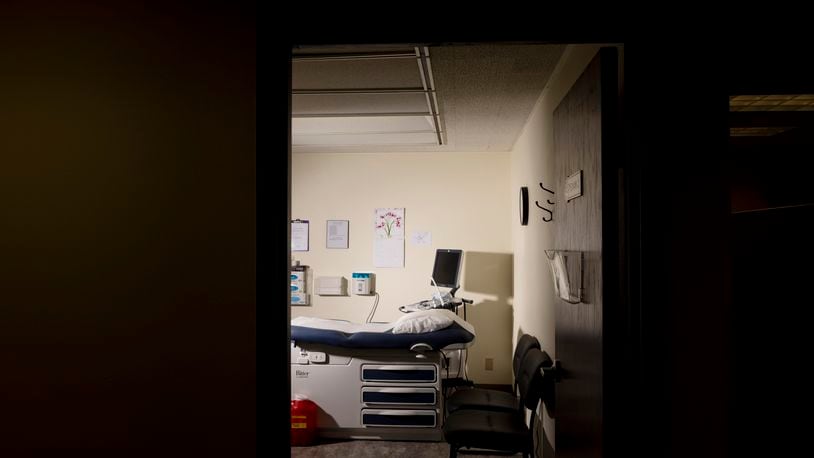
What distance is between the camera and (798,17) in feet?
4.42

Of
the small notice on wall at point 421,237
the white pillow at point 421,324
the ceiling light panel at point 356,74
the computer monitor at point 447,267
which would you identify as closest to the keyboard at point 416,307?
the computer monitor at point 447,267

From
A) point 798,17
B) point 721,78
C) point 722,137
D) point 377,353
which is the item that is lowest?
point 377,353

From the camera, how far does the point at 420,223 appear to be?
18.7ft

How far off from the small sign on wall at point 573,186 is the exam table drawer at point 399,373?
2.16m

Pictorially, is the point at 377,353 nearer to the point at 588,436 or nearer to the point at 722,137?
the point at 588,436

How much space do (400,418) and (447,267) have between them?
173 cm

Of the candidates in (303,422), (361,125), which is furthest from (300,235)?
(303,422)

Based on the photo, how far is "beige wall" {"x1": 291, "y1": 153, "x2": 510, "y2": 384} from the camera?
18.3ft

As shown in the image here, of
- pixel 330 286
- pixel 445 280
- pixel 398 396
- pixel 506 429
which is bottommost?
pixel 398 396

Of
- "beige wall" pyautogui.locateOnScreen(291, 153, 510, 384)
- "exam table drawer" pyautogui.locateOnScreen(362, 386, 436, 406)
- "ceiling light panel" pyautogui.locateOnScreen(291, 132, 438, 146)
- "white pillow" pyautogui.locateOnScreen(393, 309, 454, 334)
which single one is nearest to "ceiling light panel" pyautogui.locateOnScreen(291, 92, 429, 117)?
"ceiling light panel" pyautogui.locateOnScreen(291, 132, 438, 146)

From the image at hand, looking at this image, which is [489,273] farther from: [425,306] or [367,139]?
[367,139]

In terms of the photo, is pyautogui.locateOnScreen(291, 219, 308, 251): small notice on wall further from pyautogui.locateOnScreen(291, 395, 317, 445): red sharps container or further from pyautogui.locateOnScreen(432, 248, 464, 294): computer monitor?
pyautogui.locateOnScreen(291, 395, 317, 445): red sharps container

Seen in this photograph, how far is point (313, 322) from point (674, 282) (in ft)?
10.3

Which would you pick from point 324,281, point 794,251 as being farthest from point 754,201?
point 324,281
